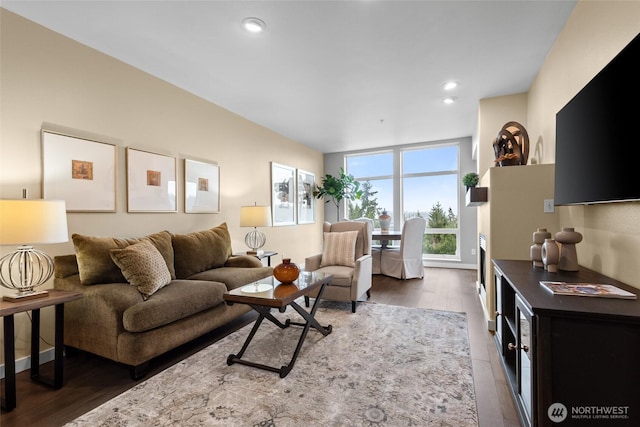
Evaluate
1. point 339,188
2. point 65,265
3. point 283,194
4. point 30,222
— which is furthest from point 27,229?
point 339,188

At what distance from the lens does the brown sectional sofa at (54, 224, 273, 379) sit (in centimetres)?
212

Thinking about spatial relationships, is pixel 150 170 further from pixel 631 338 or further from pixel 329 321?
pixel 631 338

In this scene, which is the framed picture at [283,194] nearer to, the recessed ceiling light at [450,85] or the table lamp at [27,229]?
the recessed ceiling light at [450,85]

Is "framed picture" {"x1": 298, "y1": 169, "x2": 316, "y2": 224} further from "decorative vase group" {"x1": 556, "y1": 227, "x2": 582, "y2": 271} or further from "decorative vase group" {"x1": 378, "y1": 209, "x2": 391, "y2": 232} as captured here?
"decorative vase group" {"x1": 556, "y1": 227, "x2": 582, "y2": 271}

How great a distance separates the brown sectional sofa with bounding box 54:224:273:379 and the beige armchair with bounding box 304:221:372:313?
1.20 meters

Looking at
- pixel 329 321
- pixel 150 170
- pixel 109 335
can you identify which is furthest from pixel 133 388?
pixel 150 170

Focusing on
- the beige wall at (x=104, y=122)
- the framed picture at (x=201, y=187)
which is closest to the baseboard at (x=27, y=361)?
the beige wall at (x=104, y=122)

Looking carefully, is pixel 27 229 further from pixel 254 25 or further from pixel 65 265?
pixel 254 25

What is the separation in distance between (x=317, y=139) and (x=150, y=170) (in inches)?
139

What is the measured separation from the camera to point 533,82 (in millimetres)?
3422

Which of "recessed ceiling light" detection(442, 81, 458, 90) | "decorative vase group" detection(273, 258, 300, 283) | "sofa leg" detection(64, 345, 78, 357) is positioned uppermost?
"recessed ceiling light" detection(442, 81, 458, 90)

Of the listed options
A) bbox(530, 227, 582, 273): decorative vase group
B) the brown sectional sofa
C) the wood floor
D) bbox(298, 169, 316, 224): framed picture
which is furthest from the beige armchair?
bbox(298, 169, 316, 224): framed picture

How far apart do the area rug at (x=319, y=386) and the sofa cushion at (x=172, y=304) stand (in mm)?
374

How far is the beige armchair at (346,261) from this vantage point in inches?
138
